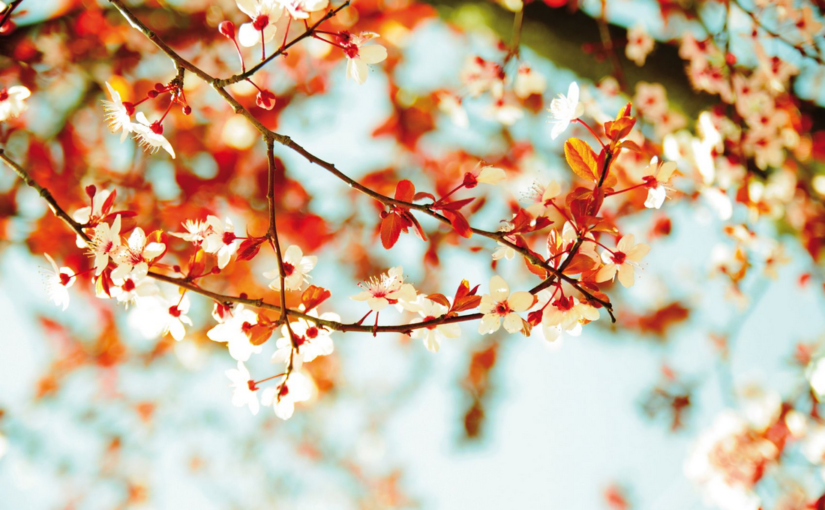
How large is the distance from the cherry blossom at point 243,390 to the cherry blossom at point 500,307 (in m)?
0.47

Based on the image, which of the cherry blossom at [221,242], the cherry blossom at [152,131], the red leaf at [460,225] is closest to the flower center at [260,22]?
the cherry blossom at [152,131]

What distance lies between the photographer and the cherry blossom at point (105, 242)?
81cm

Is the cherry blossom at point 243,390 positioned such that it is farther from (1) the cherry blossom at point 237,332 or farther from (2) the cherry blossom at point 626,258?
(2) the cherry blossom at point 626,258

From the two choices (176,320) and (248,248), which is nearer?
(248,248)

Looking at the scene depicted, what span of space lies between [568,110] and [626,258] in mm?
276

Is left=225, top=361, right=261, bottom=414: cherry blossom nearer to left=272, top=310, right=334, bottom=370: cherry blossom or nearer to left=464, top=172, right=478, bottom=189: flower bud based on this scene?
left=272, top=310, right=334, bottom=370: cherry blossom

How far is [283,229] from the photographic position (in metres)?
2.61

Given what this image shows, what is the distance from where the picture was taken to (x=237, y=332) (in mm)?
900

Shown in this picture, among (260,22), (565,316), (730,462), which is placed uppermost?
(730,462)

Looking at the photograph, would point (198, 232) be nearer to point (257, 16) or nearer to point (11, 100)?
point (257, 16)

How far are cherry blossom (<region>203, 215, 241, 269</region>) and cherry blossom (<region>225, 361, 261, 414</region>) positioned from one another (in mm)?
221

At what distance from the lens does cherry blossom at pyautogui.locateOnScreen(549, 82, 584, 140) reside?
81 centimetres

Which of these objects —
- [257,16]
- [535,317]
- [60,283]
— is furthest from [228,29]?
[535,317]

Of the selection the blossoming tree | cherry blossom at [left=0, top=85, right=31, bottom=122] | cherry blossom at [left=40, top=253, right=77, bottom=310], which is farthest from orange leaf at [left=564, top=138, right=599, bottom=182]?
cherry blossom at [left=0, top=85, right=31, bottom=122]
